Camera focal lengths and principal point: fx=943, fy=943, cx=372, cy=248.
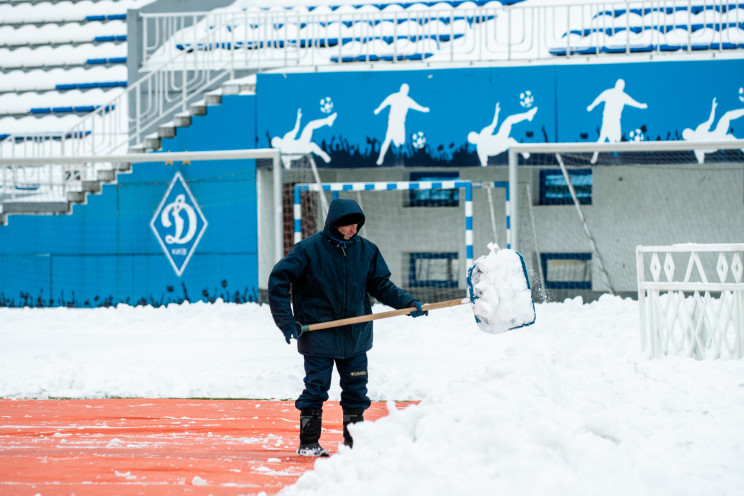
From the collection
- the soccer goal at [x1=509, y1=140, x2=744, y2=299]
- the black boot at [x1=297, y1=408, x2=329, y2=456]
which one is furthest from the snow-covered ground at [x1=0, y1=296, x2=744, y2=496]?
Answer: the soccer goal at [x1=509, y1=140, x2=744, y2=299]

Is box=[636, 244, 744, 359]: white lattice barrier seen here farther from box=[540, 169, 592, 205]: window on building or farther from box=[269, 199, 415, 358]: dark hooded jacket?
box=[540, 169, 592, 205]: window on building

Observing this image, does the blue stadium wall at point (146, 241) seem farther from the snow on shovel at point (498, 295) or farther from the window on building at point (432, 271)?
the snow on shovel at point (498, 295)

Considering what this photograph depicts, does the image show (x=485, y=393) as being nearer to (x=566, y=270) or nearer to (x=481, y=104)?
(x=566, y=270)

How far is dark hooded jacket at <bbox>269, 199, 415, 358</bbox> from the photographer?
18.9 ft

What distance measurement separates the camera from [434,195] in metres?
17.3

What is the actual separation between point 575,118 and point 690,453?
37.9ft

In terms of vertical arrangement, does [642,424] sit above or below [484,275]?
below

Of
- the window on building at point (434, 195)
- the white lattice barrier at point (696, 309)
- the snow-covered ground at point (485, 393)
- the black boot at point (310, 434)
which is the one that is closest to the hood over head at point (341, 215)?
the black boot at point (310, 434)

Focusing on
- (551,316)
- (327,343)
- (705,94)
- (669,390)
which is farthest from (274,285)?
(705,94)

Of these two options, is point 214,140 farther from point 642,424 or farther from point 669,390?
point 642,424

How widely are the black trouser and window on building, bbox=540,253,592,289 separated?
10.2 m

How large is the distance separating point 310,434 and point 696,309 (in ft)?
15.2

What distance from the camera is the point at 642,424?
5.02 m

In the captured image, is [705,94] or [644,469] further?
[705,94]
